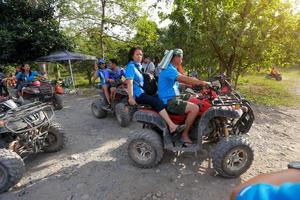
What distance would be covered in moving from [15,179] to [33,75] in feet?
18.7

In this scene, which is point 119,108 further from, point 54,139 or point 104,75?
point 54,139

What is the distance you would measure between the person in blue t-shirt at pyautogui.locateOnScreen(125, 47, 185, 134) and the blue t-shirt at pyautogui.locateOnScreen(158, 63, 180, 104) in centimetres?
13

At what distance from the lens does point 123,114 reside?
6859 mm

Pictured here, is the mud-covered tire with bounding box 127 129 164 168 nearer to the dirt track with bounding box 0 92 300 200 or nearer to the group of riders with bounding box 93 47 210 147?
the dirt track with bounding box 0 92 300 200

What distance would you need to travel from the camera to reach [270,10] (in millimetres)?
9992

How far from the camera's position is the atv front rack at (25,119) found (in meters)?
4.25

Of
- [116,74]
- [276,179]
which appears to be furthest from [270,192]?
[116,74]

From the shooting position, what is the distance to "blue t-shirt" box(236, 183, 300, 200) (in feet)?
3.50

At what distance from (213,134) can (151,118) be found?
1075mm

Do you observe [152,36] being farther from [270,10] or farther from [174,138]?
[174,138]

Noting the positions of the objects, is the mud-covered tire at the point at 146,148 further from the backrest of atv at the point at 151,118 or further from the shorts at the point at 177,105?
the shorts at the point at 177,105

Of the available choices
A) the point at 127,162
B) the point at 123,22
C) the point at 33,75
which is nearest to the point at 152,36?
the point at 123,22

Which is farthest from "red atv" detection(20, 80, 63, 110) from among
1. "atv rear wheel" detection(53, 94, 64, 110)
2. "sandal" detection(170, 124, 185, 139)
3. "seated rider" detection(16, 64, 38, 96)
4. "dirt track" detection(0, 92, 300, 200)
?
"sandal" detection(170, 124, 185, 139)

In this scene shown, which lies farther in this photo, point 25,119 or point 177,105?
point 25,119
